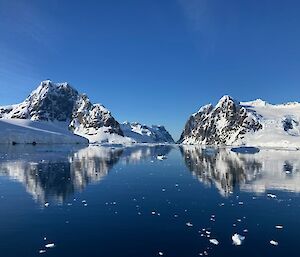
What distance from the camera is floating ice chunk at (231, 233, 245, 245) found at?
14.7m

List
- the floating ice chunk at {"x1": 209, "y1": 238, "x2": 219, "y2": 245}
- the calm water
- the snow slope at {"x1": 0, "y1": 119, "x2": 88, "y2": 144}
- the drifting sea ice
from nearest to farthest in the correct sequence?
the calm water → the floating ice chunk at {"x1": 209, "y1": 238, "x2": 219, "y2": 245} → the drifting sea ice → the snow slope at {"x1": 0, "y1": 119, "x2": 88, "y2": 144}

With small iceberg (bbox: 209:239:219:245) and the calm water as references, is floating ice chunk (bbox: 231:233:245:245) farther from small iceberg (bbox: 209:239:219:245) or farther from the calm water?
small iceberg (bbox: 209:239:219:245)

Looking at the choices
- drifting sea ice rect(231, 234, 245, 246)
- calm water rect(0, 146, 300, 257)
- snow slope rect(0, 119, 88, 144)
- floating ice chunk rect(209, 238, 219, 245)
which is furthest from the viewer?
snow slope rect(0, 119, 88, 144)

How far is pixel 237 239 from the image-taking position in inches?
587

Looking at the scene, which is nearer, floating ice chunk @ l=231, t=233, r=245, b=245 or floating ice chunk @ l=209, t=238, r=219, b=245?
floating ice chunk @ l=209, t=238, r=219, b=245

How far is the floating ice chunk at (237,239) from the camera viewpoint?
48.3 ft

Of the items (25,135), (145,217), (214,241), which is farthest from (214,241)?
(25,135)

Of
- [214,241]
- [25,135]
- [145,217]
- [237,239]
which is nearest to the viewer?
[214,241]

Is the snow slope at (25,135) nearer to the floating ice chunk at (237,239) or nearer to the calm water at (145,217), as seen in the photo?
the calm water at (145,217)

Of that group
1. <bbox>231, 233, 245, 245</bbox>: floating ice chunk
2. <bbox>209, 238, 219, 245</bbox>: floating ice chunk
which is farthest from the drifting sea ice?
<bbox>209, 238, 219, 245</bbox>: floating ice chunk

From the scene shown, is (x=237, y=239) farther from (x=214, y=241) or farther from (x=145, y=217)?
(x=145, y=217)

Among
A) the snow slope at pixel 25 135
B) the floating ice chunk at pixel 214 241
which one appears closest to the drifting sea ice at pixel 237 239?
the floating ice chunk at pixel 214 241

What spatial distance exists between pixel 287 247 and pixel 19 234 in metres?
10.9

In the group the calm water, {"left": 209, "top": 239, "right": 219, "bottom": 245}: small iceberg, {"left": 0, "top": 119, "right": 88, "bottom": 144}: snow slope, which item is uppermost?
{"left": 0, "top": 119, "right": 88, "bottom": 144}: snow slope
